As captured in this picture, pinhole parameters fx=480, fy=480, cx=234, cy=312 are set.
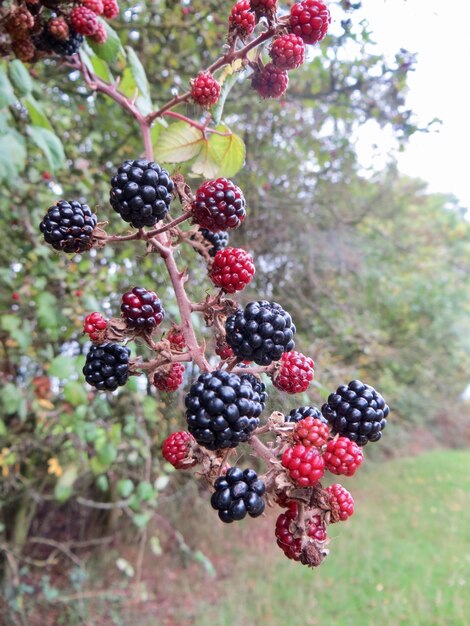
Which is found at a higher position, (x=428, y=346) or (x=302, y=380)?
(x=428, y=346)

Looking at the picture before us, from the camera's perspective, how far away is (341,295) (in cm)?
645

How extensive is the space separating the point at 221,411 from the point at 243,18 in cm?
94

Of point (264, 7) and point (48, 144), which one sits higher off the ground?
point (264, 7)

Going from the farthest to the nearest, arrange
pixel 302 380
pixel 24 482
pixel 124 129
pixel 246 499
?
pixel 24 482 < pixel 124 129 < pixel 302 380 < pixel 246 499

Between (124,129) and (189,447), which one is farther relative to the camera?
(124,129)

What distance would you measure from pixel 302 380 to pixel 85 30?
1217 mm

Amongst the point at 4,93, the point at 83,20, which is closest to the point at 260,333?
the point at 83,20

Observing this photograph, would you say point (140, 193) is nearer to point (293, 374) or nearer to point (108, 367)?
point (108, 367)

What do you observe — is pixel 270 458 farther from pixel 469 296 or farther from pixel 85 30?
pixel 469 296

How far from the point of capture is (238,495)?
0.76 metres

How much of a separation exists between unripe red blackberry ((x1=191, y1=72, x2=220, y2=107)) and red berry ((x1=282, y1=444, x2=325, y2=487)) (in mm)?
918

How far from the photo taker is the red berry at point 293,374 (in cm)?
91

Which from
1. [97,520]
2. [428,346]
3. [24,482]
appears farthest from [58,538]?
[428,346]

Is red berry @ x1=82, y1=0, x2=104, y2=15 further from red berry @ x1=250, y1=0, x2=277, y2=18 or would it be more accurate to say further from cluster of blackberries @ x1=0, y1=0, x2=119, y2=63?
red berry @ x1=250, y1=0, x2=277, y2=18
